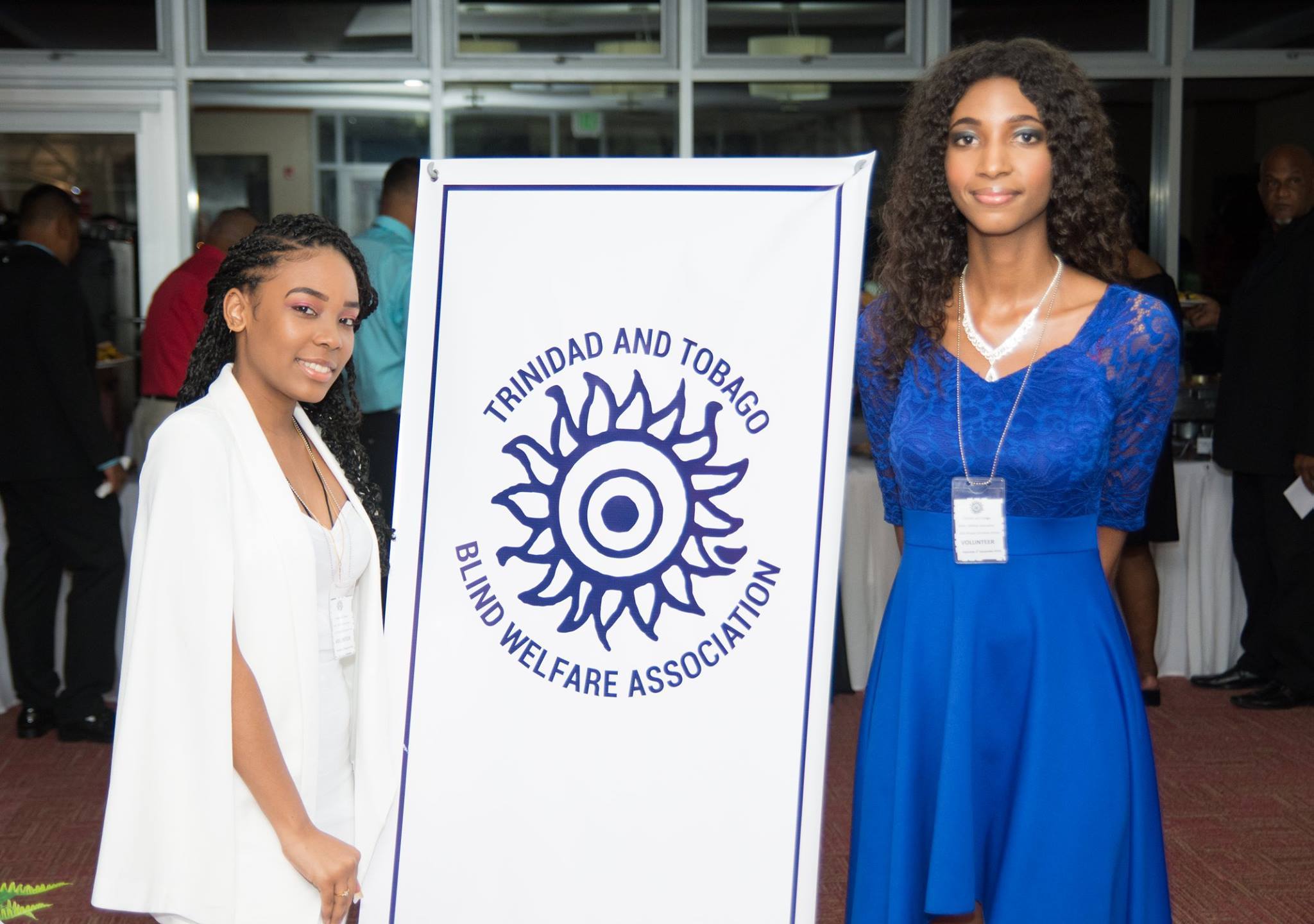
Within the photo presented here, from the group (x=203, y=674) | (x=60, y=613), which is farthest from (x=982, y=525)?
(x=60, y=613)

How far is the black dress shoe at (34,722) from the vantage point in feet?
14.3

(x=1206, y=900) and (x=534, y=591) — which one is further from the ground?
(x=534, y=591)

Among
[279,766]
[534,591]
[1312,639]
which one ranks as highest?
[534,591]

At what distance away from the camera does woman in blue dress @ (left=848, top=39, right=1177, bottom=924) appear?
1586mm

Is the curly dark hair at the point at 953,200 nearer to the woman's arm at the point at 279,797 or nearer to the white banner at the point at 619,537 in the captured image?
the white banner at the point at 619,537

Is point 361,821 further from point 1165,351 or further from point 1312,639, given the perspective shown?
point 1312,639

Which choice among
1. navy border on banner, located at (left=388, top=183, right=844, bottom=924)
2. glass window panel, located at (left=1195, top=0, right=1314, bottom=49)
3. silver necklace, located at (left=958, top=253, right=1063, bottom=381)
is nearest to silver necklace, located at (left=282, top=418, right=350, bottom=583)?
navy border on banner, located at (left=388, top=183, right=844, bottom=924)

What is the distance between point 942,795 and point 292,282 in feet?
3.11

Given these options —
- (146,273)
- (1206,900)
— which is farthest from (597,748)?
(146,273)

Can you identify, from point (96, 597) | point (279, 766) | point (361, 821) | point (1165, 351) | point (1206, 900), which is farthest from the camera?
point (96, 597)

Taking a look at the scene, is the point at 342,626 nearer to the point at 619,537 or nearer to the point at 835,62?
the point at 619,537

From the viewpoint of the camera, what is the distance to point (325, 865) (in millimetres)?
1405

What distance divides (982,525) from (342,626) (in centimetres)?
75

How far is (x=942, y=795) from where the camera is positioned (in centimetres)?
159
